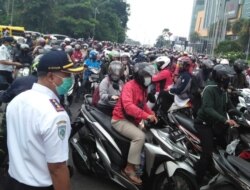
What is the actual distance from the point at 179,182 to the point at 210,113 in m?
0.83

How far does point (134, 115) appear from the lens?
470cm

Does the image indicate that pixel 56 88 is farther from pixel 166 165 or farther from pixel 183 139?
pixel 183 139

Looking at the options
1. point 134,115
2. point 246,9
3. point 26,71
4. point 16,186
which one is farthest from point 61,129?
point 246,9

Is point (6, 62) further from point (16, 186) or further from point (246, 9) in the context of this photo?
point (246, 9)

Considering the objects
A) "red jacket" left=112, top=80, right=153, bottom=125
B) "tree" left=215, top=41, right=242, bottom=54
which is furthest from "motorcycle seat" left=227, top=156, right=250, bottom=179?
"tree" left=215, top=41, right=242, bottom=54

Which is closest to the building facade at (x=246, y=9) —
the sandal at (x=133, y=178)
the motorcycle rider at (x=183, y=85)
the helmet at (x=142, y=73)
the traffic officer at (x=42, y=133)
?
the motorcycle rider at (x=183, y=85)

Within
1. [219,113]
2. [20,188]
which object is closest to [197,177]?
[219,113]

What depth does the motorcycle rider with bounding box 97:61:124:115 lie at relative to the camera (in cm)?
556

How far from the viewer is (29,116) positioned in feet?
8.02

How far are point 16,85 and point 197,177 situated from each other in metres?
2.23

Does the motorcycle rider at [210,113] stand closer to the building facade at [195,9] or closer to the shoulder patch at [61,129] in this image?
the shoulder patch at [61,129]

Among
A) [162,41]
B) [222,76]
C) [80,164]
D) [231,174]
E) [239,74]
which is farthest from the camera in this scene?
[162,41]

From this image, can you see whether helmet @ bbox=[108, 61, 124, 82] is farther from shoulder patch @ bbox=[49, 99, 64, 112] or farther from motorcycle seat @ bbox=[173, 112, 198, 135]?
shoulder patch @ bbox=[49, 99, 64, 112]

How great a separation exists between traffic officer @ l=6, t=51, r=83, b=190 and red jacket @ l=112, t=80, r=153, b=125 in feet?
6.82
